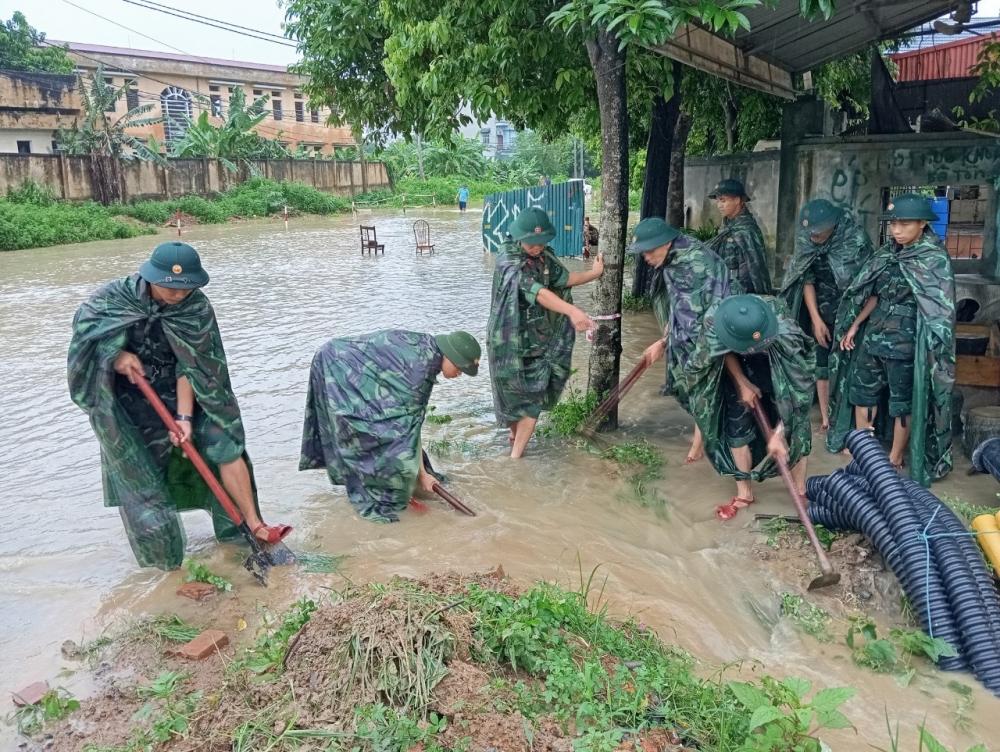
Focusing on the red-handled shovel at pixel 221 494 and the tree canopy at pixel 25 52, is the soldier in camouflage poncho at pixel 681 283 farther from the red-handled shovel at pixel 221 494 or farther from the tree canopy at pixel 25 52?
the tree canopy at pixel 25 52

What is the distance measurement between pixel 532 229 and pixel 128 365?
2.70 metres

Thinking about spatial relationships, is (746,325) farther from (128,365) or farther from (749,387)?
(128,365)

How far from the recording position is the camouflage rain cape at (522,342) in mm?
5613

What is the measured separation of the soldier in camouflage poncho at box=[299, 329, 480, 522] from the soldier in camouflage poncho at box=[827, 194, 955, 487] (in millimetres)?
2687

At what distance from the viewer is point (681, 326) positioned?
5180 millimetres

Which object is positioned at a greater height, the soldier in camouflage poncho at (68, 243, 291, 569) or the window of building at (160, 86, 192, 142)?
the window of building at (160, 86, 192, 142)

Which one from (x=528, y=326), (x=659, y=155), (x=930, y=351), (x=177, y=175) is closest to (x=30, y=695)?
(x=528, y=326)

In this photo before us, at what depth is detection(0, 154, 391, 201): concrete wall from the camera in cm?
2355

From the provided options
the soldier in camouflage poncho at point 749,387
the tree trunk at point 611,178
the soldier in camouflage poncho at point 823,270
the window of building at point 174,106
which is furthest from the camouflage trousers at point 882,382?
the window of building at point 174,106

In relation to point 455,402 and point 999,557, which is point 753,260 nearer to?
point 455,402

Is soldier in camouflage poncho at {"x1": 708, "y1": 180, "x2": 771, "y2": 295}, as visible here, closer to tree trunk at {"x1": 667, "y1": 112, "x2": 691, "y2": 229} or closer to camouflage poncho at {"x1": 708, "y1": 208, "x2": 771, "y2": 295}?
camouflage poncho at {"x1": 708, "y1": 208, "x2": 771, "y2": 295}

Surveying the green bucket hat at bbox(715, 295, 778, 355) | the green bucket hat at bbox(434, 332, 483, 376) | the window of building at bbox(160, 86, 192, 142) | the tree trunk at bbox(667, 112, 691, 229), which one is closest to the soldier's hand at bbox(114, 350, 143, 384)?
the green bucket hat at bbox(434, 332, 483, 376)

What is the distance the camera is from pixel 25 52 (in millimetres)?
29672

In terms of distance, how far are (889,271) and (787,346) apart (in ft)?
4.01
